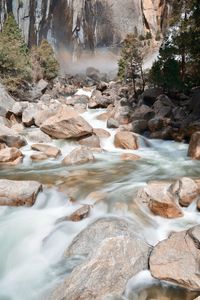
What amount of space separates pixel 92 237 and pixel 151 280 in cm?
158

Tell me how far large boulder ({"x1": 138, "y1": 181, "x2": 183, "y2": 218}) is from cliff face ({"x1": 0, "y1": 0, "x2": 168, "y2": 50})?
7131 centimetres

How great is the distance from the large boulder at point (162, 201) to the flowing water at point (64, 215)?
165 mm

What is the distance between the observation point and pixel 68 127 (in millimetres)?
16172

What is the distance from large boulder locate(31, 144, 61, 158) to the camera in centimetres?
1402

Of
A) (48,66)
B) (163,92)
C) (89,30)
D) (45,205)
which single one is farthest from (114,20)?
(45,205)

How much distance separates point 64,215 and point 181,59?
21.5 meters

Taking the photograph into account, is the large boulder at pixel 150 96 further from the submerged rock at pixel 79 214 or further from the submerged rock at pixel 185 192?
the submerged rock at pixel 79 214

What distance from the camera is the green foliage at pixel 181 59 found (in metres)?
20.6

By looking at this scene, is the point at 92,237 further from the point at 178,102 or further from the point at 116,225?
the point at 178,102

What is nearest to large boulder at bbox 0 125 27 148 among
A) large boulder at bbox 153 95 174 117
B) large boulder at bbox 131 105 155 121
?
large boulder at bbox 131 105 155 121

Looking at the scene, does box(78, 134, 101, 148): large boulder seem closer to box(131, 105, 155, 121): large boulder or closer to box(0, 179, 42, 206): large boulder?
box(131, 105, 155, 121): large boulder

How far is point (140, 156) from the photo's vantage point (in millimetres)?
14367

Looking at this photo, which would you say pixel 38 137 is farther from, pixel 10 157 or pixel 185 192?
pixel 185 192

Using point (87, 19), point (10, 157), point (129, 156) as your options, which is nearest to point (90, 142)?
point (129, 156)
